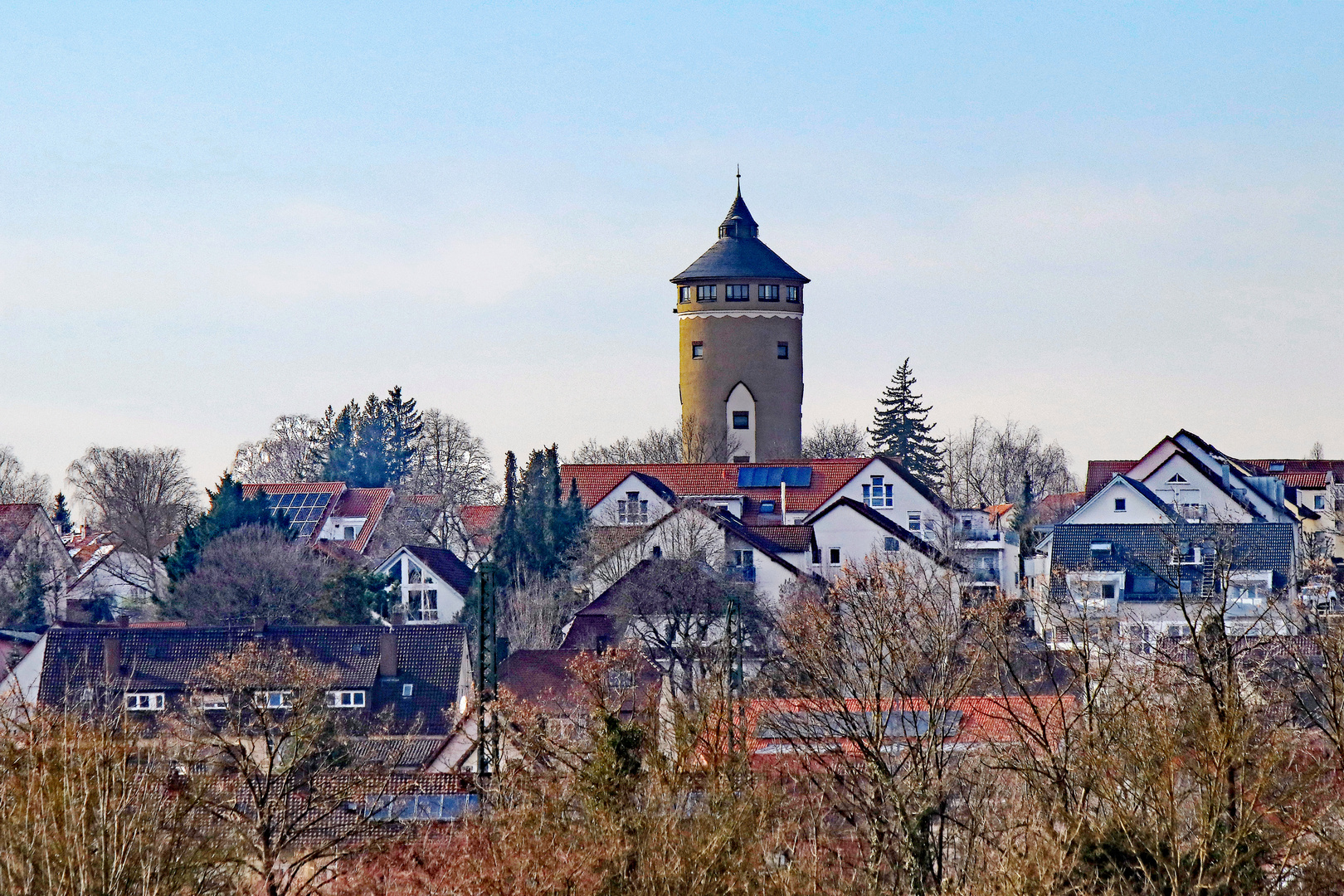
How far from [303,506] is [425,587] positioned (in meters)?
16.6

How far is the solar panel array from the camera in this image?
62.8m

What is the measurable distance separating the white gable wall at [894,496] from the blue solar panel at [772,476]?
1573mm

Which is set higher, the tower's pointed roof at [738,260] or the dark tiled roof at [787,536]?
the tower's pointed roof at [738,260]

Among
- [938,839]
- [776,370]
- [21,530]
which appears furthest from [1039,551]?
[938,839]

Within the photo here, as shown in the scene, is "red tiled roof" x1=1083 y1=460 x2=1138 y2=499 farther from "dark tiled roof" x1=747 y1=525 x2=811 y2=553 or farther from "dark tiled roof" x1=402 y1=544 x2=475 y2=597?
"dark tiled roof" x1=402 y1=544 x2=475 y2=597

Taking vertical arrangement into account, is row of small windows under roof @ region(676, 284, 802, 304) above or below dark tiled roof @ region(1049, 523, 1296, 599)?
above

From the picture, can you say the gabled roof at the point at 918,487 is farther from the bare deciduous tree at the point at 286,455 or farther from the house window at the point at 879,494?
the bare deciduous tree at the point at 286,455

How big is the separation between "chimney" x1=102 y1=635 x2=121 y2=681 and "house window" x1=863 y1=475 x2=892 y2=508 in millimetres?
25312

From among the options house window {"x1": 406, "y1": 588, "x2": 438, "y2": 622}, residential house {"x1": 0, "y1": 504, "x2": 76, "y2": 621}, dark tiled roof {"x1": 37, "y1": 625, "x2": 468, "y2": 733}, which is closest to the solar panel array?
residential house {"x1": 0, "y1": 504, "x2": 76, "y2": 621}

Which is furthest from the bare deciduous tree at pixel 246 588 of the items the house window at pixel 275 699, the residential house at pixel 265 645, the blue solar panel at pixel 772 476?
the blue solar panel at pixel 772 476

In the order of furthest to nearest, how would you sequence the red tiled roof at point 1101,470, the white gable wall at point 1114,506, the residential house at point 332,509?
the red tiled roof at point 1101,470 < the residential house at point 332,509 < the white gable wall at point 1114,506

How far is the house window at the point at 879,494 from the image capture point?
57.8 metres

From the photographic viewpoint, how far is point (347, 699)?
1485 inches

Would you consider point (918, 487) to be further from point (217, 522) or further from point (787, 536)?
point (217, 522)
